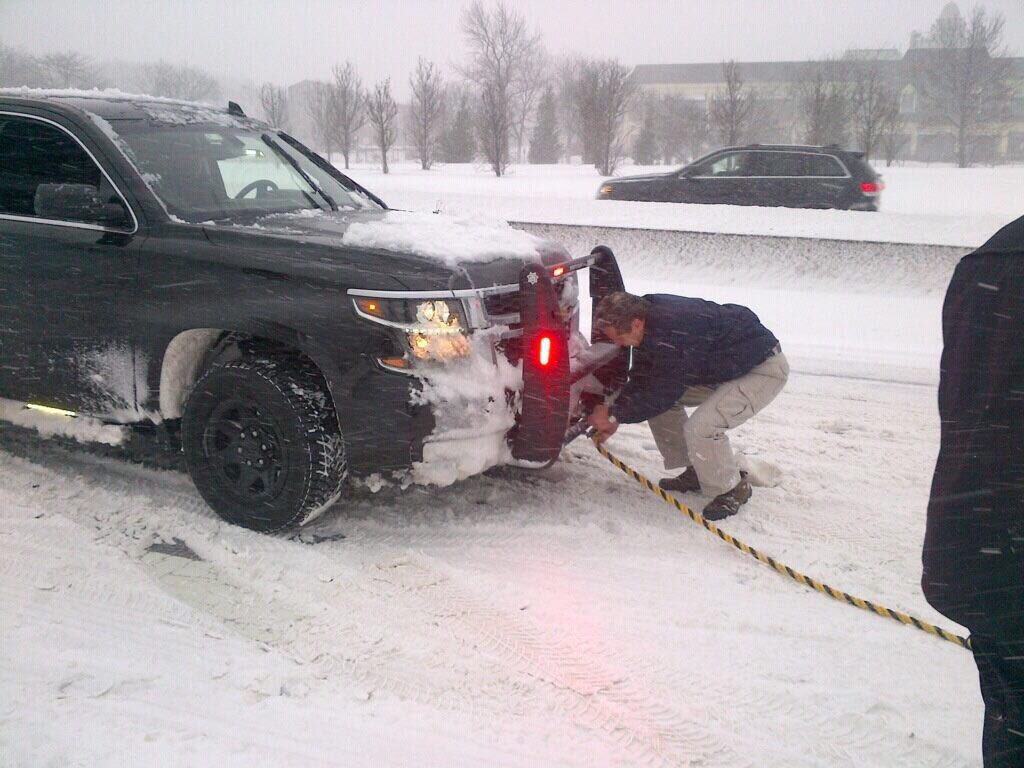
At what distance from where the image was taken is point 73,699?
2.79 metres

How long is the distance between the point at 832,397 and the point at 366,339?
4300mm

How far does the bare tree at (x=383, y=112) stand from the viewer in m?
36.5

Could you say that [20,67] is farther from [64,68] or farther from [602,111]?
[602,111]

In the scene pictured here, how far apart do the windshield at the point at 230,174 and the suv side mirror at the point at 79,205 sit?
0.74ft

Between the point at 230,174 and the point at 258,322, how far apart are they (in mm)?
1413

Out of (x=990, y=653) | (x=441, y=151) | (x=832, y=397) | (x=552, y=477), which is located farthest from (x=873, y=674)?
(x=441, y=151)

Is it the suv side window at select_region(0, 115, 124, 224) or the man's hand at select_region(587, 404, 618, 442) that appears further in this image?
the suv side window at select_region(0, 115, 124, 224)

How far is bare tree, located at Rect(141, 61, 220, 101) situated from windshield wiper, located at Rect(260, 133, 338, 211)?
53874 mm

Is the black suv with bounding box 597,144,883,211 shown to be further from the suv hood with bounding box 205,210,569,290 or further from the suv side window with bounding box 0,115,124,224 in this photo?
the suv side window with bounding box 0,115,124,224

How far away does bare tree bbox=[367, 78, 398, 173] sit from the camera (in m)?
36.5

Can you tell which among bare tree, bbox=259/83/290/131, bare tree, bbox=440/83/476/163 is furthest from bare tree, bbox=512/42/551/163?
bare tree, bbox=259/83/290/131

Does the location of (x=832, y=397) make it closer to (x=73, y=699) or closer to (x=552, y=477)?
(x=552, y=477)

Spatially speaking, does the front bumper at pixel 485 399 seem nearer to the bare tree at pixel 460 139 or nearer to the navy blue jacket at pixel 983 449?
the navy blue jacket at pixel 983 449

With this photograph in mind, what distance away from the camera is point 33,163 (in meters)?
4.47
